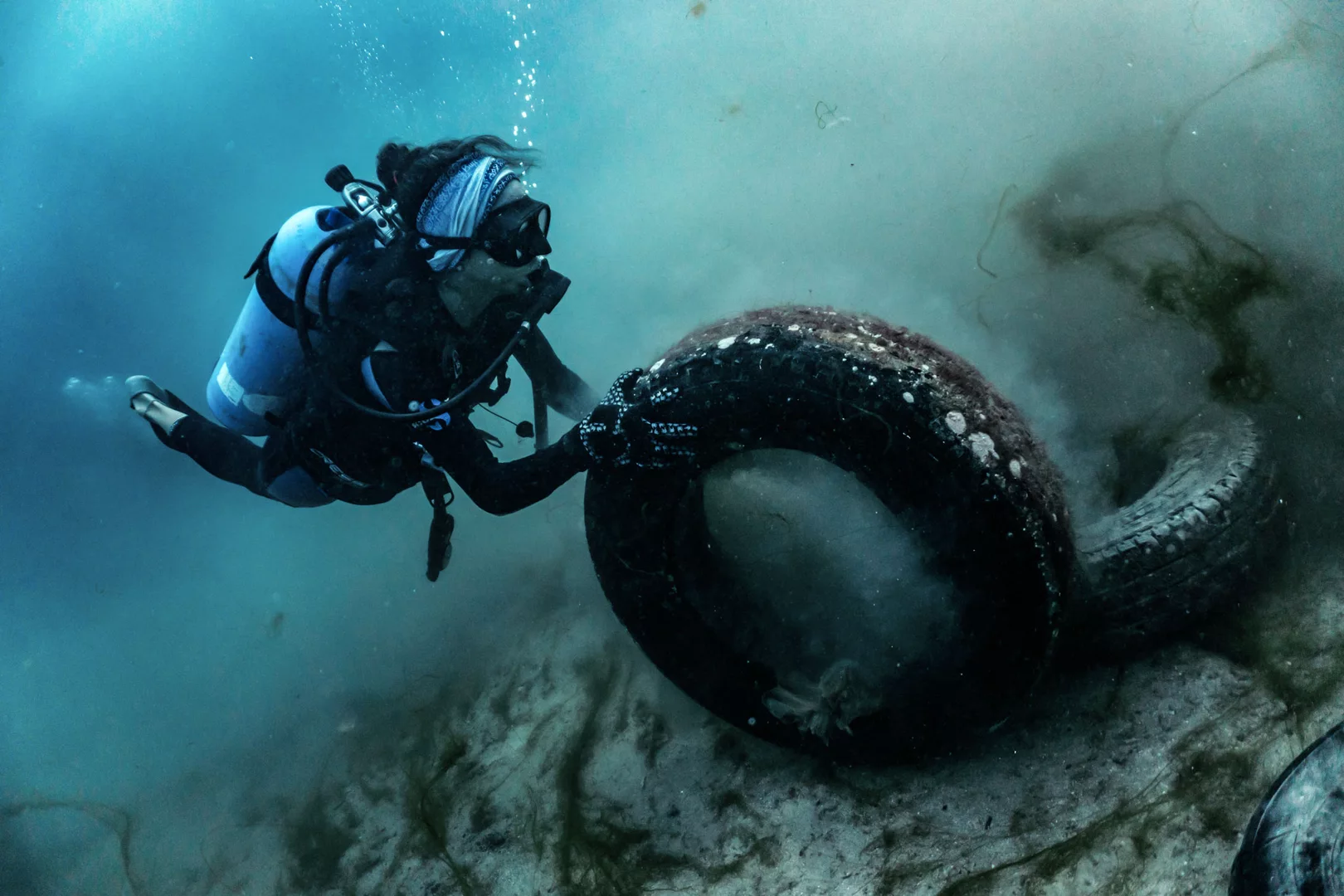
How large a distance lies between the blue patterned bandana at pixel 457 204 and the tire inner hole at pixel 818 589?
1.46 metres

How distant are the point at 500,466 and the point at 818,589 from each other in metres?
1.53

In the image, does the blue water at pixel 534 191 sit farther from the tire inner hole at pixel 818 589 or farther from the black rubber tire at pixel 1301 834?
the black rubber tire at pixel 1301 834

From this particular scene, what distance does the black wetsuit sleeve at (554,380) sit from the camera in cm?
435

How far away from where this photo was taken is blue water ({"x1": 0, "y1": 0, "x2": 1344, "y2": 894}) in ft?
14.1

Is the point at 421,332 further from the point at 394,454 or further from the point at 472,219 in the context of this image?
the point at 394,454

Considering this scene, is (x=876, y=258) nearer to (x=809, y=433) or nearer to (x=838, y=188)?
(x=838, y=188)

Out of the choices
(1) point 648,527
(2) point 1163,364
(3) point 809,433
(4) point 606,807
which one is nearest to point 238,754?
(4) point 606,807

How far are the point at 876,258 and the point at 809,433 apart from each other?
9.23 ft

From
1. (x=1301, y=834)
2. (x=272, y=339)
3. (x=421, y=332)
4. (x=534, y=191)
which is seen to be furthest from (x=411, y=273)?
(x=534, y=191)

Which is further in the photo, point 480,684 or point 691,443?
point 480,684

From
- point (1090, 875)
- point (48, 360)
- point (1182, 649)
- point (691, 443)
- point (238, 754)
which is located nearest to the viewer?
point (1090, 875)

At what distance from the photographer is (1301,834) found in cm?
213

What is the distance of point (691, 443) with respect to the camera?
9.44ft

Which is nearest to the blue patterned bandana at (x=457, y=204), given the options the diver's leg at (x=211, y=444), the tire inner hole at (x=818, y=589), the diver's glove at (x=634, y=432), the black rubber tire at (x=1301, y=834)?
the diver's glove at (x=634, y=432)
